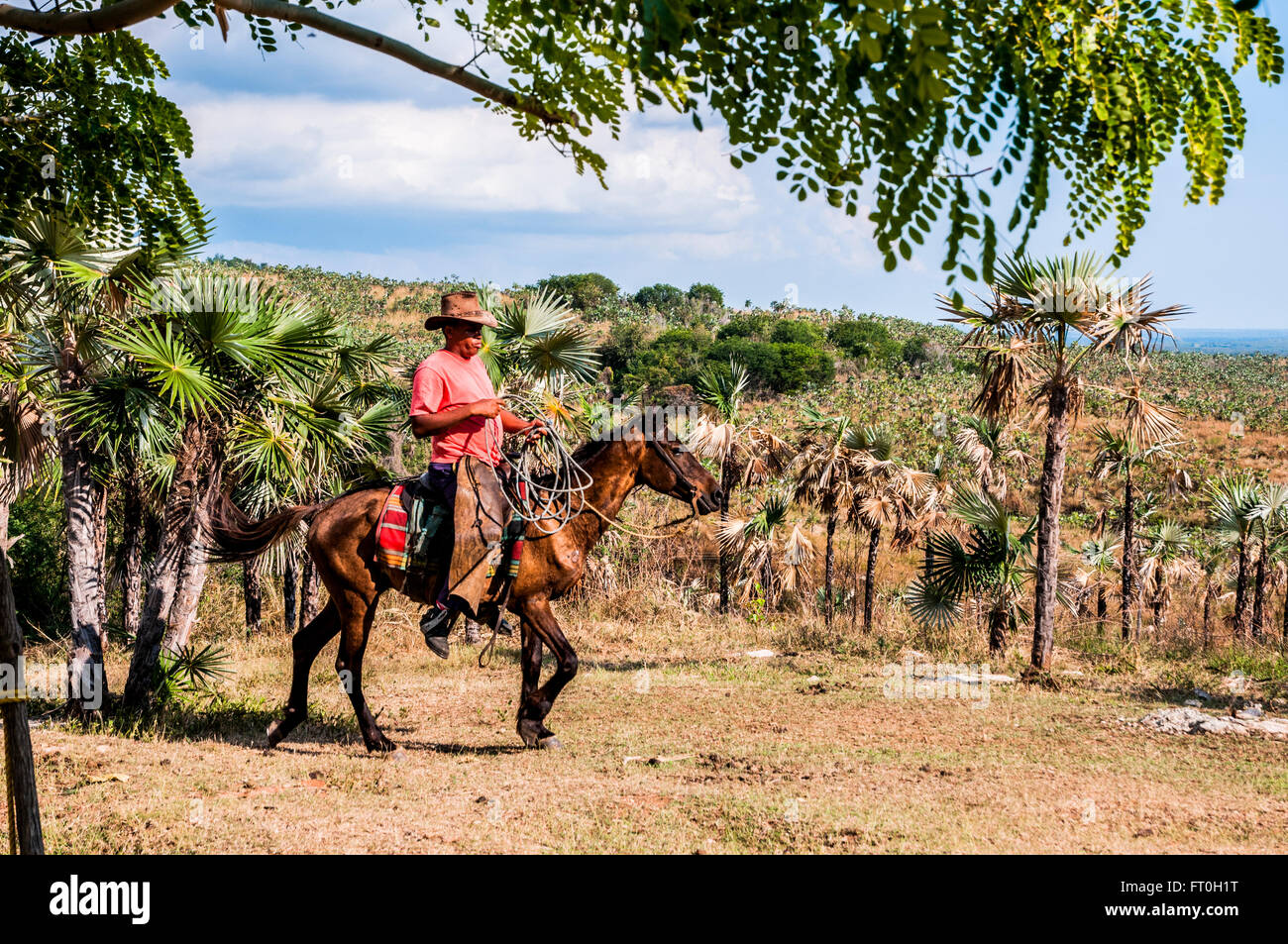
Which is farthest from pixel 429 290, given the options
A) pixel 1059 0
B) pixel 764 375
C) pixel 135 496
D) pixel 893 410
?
pixel 1059 0

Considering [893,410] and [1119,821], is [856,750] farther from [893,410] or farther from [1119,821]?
[893,410]

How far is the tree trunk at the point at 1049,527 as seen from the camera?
42.9 ft

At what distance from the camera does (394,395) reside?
1759 centimetres

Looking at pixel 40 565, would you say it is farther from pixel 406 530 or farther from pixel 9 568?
pixel 406 530

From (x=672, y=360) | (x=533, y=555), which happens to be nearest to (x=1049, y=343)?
(x=533, y=555)

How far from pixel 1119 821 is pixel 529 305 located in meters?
11.0

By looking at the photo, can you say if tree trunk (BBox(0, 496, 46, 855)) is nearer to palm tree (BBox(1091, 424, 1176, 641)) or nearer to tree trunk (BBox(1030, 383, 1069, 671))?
tree trunk (BBox(1030, 383, 1069, 671))

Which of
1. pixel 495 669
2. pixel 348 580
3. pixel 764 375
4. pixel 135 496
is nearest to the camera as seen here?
pixel 348 580

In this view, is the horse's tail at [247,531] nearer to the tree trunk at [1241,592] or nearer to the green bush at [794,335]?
the tree trunk at [1241,592]

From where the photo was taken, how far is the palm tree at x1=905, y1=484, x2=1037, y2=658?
13953 millimetres

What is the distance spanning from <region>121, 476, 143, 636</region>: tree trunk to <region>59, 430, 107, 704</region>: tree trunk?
18.2ft

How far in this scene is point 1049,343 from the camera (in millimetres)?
13039

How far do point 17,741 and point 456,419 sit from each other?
3.86 meters

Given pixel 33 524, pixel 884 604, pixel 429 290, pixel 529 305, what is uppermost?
pixel 429 290
